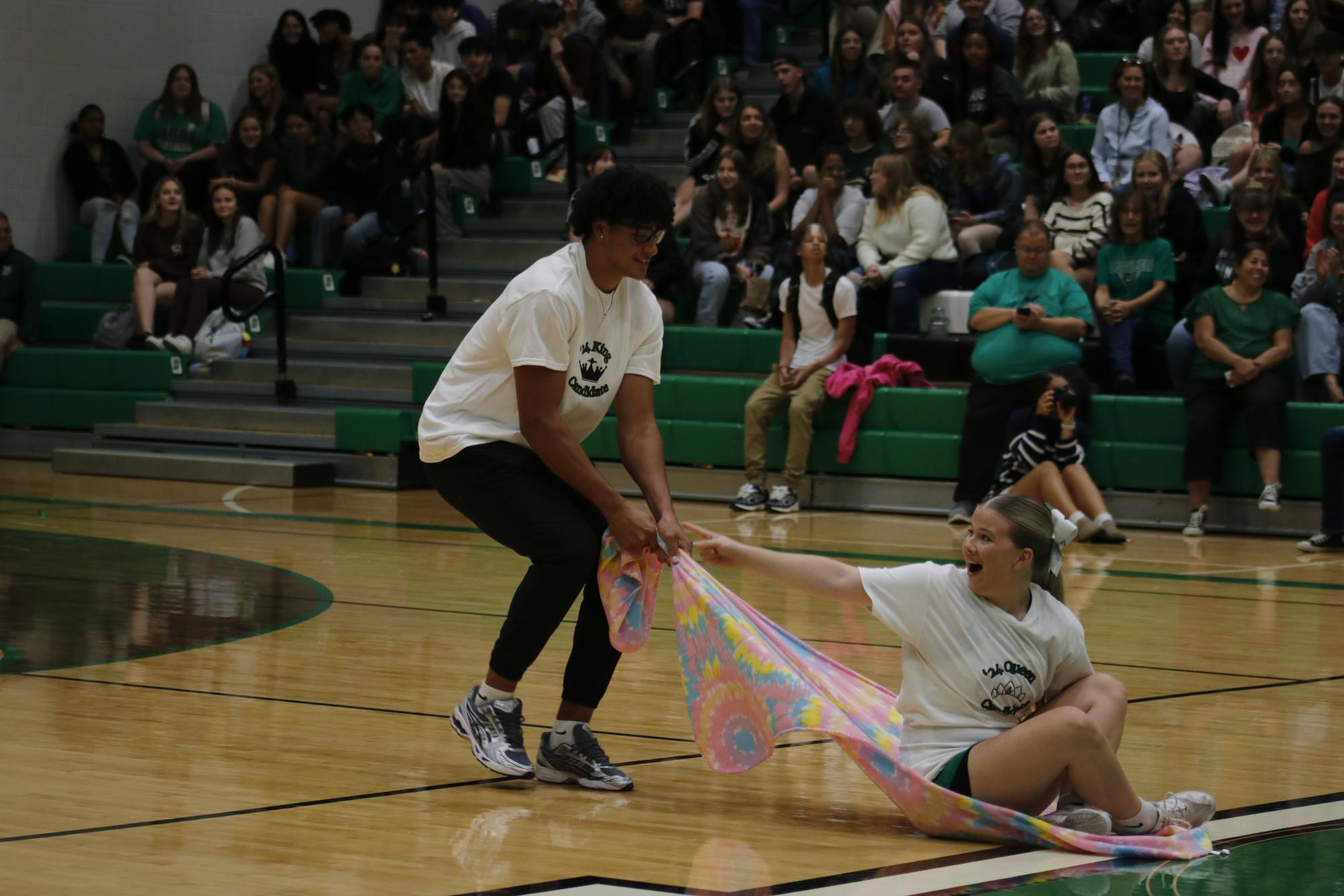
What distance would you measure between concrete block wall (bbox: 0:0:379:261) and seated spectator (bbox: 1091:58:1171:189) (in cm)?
780

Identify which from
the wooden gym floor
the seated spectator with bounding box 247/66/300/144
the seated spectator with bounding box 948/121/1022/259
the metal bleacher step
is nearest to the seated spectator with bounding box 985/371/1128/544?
the wooden gym floor

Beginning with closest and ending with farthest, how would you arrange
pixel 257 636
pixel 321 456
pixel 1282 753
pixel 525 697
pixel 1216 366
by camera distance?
pixel 1282 753
pixel 525 697
pixel 257 636
pixel 1216 366
pixel 321 456

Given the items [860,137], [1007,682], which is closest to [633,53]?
[860,137]

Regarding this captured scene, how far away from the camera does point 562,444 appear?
4.25 meters

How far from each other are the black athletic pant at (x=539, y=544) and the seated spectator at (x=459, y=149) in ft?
32.1

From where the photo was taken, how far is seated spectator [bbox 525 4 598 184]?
14.5 metres

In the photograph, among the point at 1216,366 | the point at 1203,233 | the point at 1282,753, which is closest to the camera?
the point at 1282,753

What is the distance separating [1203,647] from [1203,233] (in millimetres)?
5020

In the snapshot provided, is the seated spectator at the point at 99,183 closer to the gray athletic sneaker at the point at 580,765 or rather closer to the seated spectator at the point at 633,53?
the seated spectator at the point at 633,53

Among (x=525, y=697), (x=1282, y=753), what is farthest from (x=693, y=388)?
(x=1282, y=753)

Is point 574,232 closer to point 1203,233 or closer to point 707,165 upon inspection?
point 1203,233

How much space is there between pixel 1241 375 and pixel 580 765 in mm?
6393

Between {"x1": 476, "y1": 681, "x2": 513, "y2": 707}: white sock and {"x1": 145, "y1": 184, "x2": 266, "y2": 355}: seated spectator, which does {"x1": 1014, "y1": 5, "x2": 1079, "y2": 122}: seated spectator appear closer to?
{"x1": 145, "y1": 184, "x2": 266, "y2": 355}: seated spectator

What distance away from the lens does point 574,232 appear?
4371 millimetres
